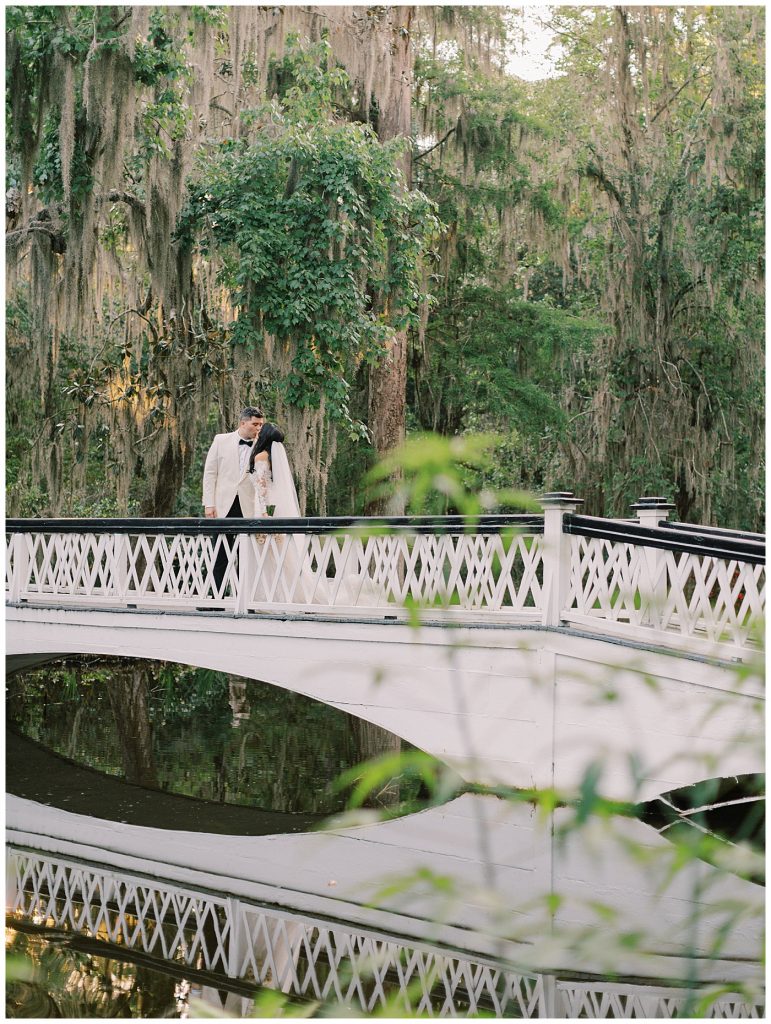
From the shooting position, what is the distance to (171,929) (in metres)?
7.26

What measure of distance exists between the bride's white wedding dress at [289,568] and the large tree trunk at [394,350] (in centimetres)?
533

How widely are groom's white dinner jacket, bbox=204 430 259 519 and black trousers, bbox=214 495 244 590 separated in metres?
0.09

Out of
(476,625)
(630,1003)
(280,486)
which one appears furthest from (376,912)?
(280,486)

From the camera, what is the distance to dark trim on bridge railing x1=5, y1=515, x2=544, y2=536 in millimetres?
7812

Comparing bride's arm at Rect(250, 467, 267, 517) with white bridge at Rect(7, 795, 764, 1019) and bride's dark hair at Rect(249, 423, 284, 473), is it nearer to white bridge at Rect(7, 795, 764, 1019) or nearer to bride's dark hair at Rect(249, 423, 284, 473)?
bride's dark hair at Rect(249, 423, 284, 473)

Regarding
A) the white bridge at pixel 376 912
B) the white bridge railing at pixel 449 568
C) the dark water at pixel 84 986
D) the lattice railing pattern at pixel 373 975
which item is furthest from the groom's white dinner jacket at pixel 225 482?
the dark water at pixel 84 986

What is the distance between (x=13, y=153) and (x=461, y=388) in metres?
7.87

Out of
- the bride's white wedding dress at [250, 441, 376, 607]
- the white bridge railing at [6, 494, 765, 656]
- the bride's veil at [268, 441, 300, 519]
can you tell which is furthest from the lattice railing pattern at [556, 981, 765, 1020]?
the bride's veil at [268, 441, 300, 519]

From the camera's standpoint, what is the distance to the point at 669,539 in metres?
6.94

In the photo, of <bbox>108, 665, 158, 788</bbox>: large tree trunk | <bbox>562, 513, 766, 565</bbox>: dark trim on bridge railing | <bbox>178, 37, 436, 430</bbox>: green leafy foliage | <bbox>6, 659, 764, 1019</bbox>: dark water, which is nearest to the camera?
<bbox>6, 659, 764, 1019</bbox>: dark water

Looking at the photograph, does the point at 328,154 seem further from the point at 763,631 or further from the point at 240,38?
the point at 763,631

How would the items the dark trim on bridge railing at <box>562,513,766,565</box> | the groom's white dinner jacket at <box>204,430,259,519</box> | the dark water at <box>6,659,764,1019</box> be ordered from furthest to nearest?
the groom's white dinner jacket at <box>204,430,259,519</box> < the dark trim on bridge railing at <box>562,513,766,565</box> < the dark water at <box>6,659,764,1019</box>

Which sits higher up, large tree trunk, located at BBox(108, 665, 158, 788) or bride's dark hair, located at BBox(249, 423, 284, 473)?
bride's dark hair, located at BBox(249, 423, 284, 473)

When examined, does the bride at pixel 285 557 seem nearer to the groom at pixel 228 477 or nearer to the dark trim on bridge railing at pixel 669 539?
the groom at pixel 228 477
